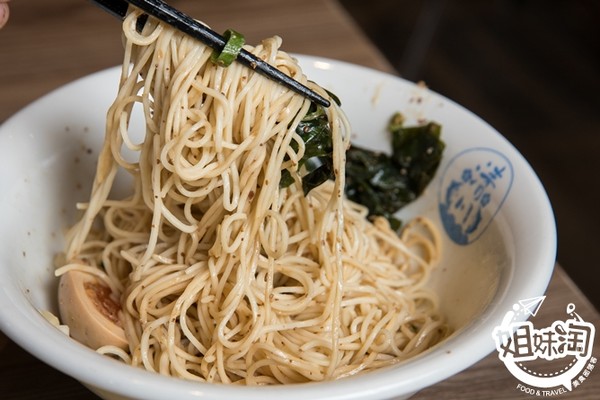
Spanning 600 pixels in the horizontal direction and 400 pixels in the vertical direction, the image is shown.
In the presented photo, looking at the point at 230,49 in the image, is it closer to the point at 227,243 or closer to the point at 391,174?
the point at 227,243

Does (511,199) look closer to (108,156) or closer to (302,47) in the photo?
(108,156)

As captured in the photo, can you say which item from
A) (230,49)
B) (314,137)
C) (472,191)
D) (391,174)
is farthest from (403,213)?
(230,49)

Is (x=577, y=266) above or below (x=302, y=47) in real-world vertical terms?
below

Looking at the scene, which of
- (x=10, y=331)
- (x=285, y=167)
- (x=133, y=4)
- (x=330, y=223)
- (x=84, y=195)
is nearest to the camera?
(x=10, y=331)

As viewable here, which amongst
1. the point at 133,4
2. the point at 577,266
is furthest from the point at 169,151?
the point at 577,266

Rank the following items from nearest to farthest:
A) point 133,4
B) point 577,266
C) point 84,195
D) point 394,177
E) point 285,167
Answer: point 133,4 → point 285,167 → point 84,195 → point 394,177 → point 577,266

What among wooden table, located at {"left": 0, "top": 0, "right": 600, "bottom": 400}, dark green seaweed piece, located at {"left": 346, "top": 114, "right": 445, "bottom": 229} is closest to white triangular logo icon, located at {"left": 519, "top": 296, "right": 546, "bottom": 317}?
wooden table, located at {"left": 0, "top": 0, "right": 600, "bottom": 400}

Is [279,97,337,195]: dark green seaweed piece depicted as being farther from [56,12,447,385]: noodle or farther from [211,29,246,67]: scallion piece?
[211,29,246,67]: scallion piece
